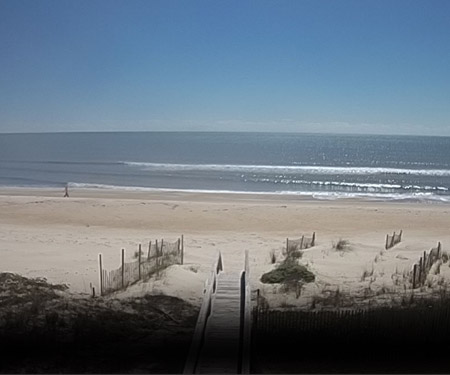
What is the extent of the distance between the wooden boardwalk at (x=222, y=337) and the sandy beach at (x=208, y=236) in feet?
0.34

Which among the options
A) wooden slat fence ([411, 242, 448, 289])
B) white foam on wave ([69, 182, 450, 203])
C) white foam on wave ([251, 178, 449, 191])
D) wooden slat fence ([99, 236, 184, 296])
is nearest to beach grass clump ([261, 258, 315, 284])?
wooden slat fence ([411, 242, 448, 289])

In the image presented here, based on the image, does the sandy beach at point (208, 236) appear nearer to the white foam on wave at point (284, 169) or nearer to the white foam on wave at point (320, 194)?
the white foam on wave at point (320, 194)

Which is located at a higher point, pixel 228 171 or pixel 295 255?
pixel 295 255

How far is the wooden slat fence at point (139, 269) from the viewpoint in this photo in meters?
1.89

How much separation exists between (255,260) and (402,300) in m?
1.28

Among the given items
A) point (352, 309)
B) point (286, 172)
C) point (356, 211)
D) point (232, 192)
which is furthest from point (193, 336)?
point (286, 172)

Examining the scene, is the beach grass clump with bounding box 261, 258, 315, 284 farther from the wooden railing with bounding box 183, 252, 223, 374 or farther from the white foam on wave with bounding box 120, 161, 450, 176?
the white foam on wave with bounding box 120, 161, 450, 176

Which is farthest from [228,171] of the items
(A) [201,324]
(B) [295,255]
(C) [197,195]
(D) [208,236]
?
(A) [201,324]

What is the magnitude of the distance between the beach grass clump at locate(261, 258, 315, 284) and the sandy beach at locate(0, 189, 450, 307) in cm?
5

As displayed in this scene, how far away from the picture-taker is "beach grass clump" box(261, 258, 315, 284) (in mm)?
1863

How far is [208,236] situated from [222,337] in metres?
3.42

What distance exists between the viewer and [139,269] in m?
2.30

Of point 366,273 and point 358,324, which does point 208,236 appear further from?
point 358,324

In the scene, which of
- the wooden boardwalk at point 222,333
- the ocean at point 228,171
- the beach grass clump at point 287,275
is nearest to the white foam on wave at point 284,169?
the ocean at point 228,171
